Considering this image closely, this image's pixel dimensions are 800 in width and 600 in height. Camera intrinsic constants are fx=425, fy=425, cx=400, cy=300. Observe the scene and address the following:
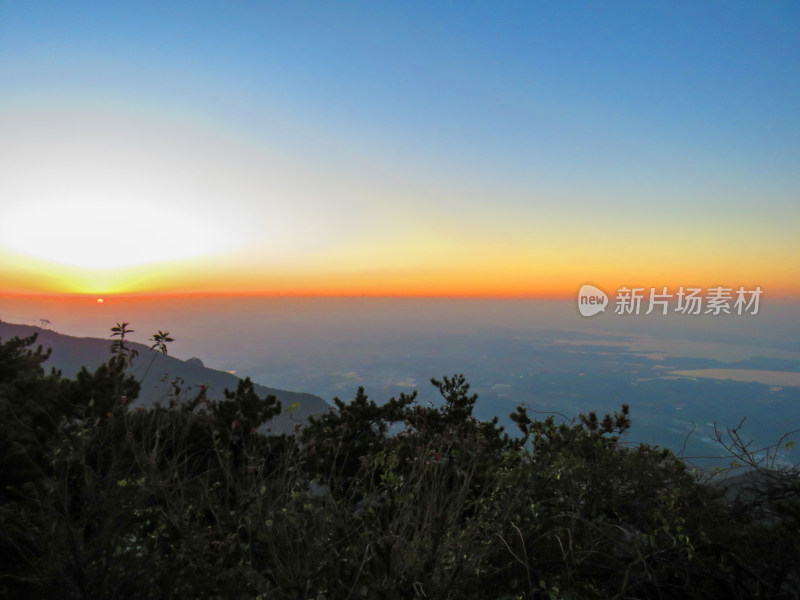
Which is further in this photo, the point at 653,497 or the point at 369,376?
the point at 369,376

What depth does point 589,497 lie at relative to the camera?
4188mm

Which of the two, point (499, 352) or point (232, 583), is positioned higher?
point (232, 583)

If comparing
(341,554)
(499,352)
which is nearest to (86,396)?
(341,554)

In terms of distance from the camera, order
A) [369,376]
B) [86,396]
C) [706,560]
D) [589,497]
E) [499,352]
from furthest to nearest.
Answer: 1. [499,352]
2. [369,376]
3. [86,396]
4. [589,497]
5. [706,560]

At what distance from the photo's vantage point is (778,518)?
12.0 ft

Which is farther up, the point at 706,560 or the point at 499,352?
the point at 706,560

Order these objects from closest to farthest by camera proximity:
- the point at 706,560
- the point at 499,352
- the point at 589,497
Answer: the point at 706,560, the point at 589,497, the point at 499,352

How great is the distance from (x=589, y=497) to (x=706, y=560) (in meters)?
1.02

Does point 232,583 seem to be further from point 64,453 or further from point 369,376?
point 369,376

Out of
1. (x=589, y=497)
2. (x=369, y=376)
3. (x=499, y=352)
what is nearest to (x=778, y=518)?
(x=589, y=497)

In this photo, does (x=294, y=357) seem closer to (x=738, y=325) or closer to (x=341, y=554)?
(x=341, y=554)

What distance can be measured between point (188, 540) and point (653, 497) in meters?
4.26

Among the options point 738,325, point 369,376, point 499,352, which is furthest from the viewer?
point 738,325

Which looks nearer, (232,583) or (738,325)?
(232,583)
